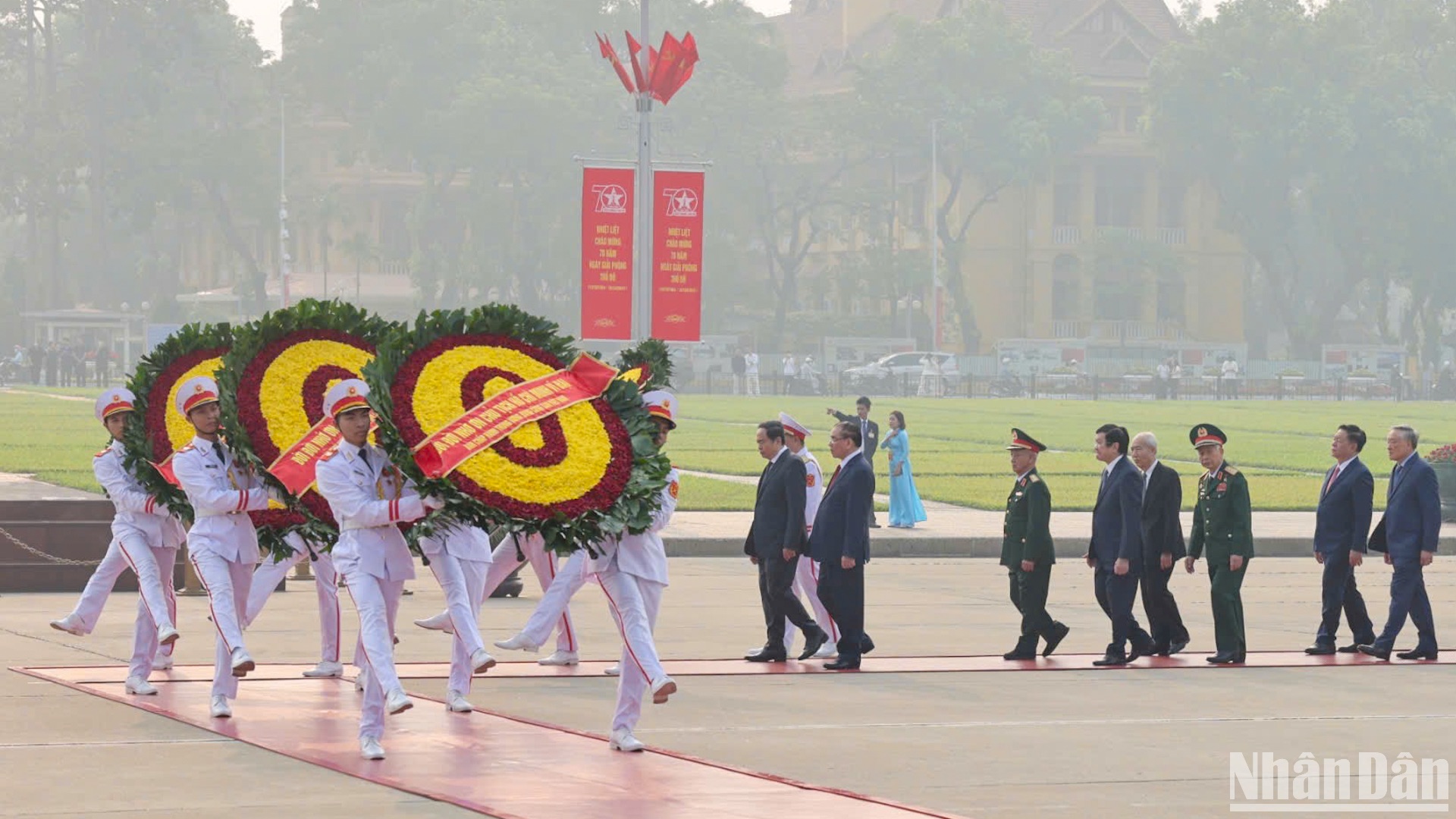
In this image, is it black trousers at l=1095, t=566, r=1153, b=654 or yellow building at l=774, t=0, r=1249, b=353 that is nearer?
black trousers at l=1095, t=566, r=1153, b=654

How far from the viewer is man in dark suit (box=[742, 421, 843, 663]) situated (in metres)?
13.4

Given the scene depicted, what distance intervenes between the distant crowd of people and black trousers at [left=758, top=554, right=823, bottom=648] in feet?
191

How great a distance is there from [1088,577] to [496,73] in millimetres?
67450

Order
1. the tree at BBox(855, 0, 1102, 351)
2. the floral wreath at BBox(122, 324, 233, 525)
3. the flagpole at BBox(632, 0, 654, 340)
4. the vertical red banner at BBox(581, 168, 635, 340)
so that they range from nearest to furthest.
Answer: the floral wreath at BBox(122, 324, 233, 525)
the vertical red banner at BBox(581, 168, 635, 340)
the flagpole at BBox(632, 0, 654, 340)
the tree at BBox(855, 0, 1102, 351)

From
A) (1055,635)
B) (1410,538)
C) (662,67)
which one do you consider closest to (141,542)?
(1055,635)

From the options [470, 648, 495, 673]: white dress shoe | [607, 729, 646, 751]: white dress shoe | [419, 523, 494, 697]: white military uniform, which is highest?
[419, 523, 494, 697]: white military uniform

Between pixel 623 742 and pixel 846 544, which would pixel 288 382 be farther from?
pixel 846 544

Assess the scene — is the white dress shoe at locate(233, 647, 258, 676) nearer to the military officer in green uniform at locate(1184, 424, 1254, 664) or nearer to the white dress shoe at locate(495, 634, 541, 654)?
the white dress shoe at locate(495, 634, 541, 654)

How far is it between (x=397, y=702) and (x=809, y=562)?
5155 mm

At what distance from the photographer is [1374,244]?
287 ft

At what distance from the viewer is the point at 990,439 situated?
45.3 metres

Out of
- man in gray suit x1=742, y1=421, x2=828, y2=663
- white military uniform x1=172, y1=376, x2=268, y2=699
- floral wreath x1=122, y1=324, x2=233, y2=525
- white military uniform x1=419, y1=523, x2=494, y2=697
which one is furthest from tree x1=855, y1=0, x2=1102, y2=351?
white military uniform x1=172, y1=376, x2=268, y2=699

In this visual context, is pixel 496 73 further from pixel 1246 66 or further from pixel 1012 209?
pixel 1246 66

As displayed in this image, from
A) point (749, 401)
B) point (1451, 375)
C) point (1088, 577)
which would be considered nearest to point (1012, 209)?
point (1451, 375)
